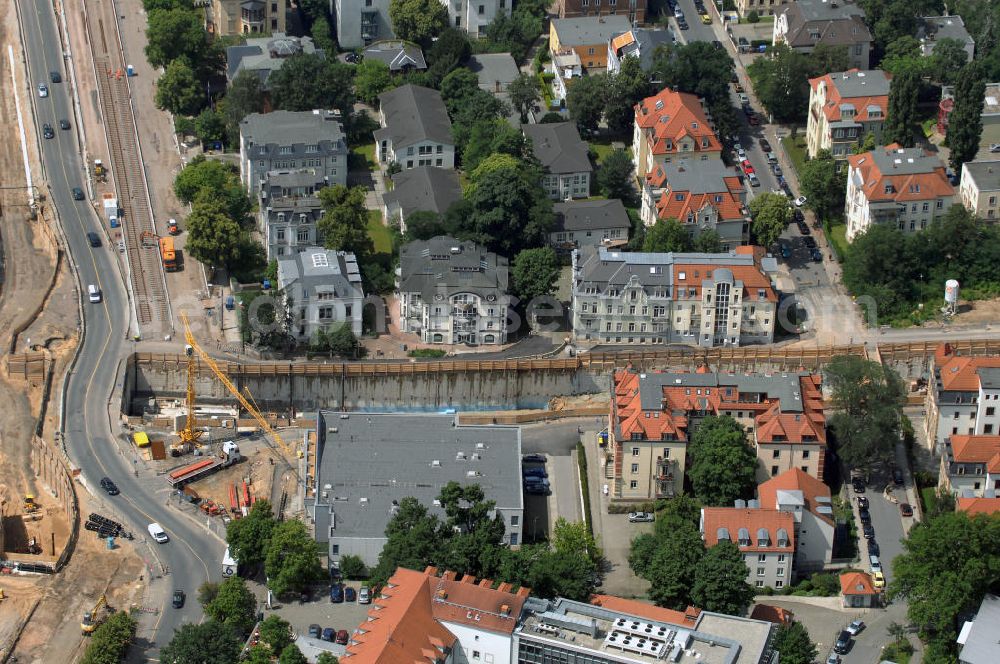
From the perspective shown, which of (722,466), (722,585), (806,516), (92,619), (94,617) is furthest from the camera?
(722,466)

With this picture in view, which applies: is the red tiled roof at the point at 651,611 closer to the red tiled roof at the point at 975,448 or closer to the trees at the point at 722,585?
the trees at the point at 722,585

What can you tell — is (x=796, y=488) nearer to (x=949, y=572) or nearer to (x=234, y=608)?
(x=949, y=572)

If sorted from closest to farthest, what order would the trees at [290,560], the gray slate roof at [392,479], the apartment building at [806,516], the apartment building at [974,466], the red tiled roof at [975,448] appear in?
the trees at [290,560], the apartment building at [806,516], the gray slate roof at [392,479], the apartment building at [974,466], the red tiled roof at [975,448]

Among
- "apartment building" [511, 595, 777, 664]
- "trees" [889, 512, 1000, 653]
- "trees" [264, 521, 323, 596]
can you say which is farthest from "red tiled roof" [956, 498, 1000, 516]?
"trees" [264, 521, 323, 596]

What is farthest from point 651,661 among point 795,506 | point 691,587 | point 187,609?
point 187,609

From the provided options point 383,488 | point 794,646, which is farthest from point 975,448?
point 383,488

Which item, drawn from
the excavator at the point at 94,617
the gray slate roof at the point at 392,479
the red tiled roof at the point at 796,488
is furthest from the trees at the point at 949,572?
the excavator at the point at 94,617
